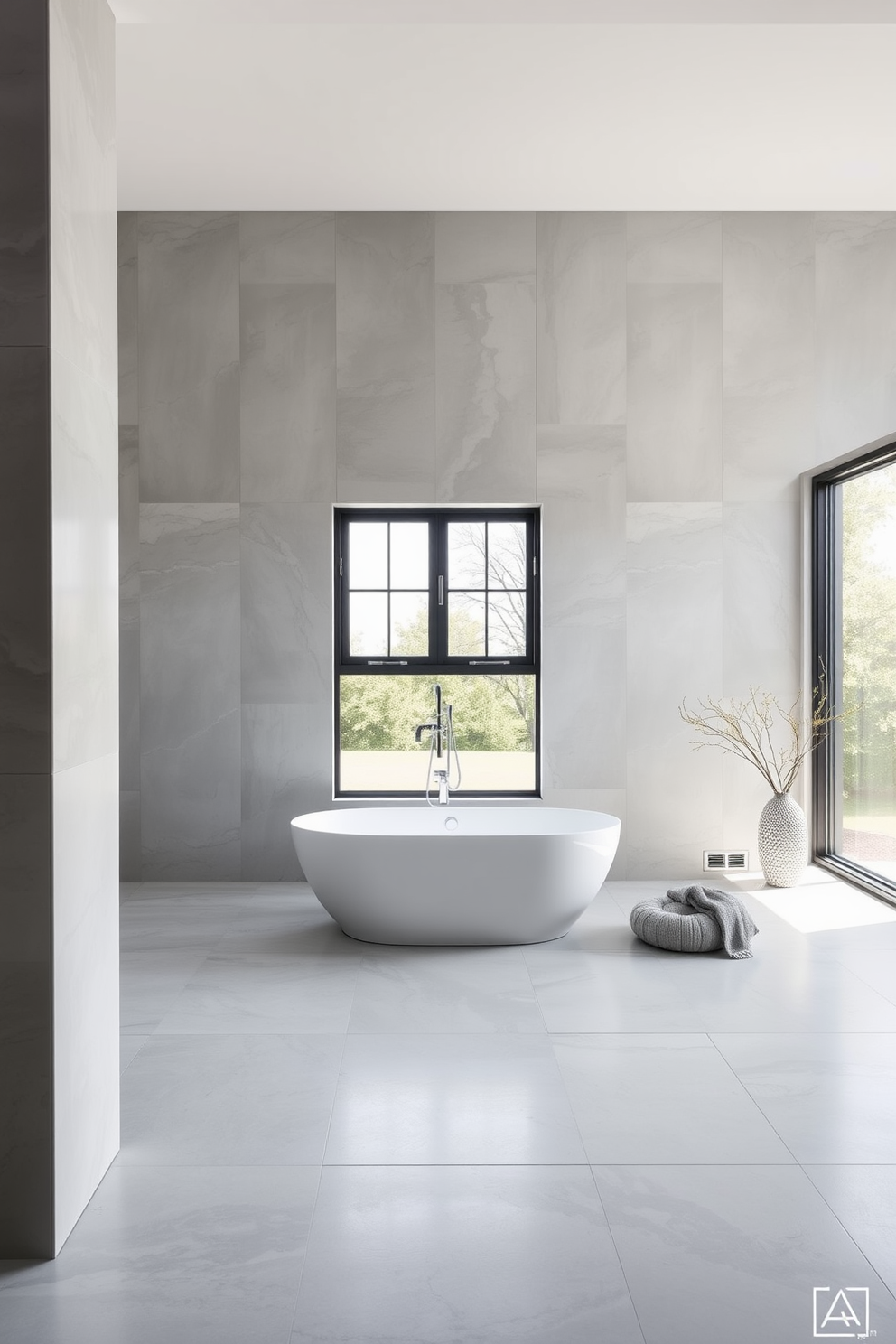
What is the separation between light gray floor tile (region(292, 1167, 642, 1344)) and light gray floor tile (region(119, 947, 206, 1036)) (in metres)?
1.30

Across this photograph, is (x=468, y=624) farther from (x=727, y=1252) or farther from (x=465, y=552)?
(x=727, y=1252)

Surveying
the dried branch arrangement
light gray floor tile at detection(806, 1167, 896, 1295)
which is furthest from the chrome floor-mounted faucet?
light gray floor tile at detection(806, 1167, 896, 1295)

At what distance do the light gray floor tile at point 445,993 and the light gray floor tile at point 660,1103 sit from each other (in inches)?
11.8

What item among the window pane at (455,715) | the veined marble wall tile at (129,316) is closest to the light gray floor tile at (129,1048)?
the veined marble wall tile at (129,316)

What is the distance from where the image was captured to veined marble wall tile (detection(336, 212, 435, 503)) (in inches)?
220

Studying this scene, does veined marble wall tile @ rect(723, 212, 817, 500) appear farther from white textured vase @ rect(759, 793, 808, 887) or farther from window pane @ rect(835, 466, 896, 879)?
white textured vase @ rect(759, 793, 808, 887)

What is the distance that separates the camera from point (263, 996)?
374 centimetres

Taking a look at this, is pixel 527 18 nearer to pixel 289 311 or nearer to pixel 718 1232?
pixel 289 311

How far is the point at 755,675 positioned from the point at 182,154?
392cm

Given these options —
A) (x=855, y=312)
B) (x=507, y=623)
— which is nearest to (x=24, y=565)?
(x=507, y=623)

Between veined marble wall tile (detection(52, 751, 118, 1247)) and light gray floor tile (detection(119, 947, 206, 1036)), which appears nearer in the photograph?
veined marble wall tile (detection(52, 751, 118, 1247))

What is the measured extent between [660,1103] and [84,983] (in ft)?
5.15

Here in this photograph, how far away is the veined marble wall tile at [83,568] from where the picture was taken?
2102 millimetres

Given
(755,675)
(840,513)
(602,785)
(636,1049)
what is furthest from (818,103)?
(636,1049)
